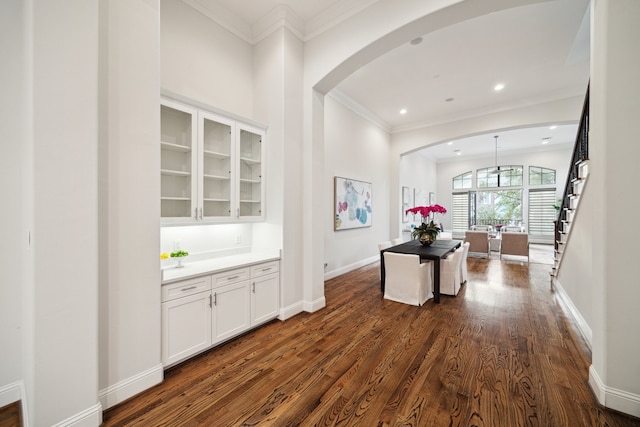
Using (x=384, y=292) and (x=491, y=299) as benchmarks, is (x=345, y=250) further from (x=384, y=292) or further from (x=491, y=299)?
(x=491, y=299)

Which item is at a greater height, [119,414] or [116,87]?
[116,87]

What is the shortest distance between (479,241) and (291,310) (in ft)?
19.9

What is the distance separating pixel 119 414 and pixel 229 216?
180cm

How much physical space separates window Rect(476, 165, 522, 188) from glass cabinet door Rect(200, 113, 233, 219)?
1057 centimetres

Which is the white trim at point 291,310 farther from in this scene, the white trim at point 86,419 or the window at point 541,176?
the window at point 541,176

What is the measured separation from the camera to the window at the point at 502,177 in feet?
33.8

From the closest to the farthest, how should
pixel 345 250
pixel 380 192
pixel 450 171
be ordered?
pixel 345 250 → pixel 380 192 → pixel 450 171

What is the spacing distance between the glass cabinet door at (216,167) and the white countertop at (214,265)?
50 centimetres

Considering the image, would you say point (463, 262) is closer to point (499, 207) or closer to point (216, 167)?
point (216, 167)

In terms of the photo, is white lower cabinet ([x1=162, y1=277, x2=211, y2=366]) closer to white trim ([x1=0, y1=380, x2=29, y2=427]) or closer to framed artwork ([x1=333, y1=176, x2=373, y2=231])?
white trim ([x1=0, y1=380, x2=29, y2=427])

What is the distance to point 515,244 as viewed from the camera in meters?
6.57

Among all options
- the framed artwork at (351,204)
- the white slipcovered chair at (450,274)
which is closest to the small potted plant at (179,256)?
the framed artwork at (351,204)

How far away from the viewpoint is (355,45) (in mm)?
3020

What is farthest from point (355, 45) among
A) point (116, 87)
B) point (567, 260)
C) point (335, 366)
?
point (567, 260)
